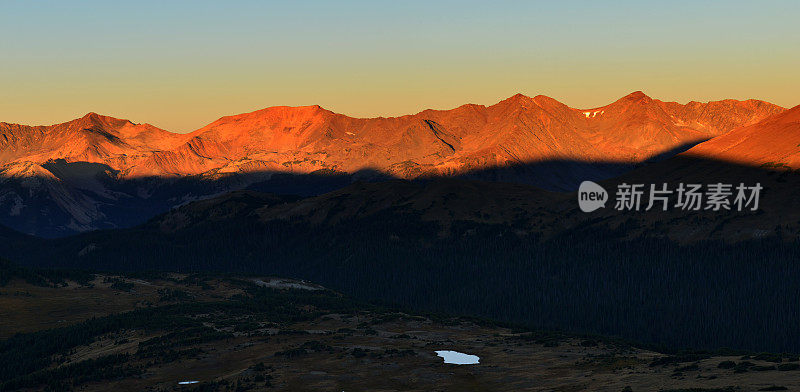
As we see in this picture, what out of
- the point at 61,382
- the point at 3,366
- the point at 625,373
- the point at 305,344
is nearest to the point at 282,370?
the point at 305,344

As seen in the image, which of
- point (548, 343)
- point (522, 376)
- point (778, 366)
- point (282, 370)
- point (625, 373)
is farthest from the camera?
point (548, 343)

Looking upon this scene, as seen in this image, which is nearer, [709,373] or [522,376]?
[709,373]

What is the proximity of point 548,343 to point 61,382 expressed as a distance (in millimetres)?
102134

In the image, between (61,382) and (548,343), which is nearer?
(61,382)

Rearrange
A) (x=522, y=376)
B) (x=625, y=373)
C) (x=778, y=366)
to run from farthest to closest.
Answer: (x=522, y=376), (x=625, y=373), (x=778, y=366)

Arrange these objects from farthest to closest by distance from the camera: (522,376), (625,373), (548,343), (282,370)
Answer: (548,343) < (282,370) < (522,376) < (625,373)

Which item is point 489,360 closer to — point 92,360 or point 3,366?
point 92,360

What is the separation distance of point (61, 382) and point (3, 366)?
51.9 metres

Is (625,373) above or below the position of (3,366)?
above

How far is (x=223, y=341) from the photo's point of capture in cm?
19075

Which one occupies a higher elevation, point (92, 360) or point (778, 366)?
point (778, 366)

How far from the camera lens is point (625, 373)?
117375 mm

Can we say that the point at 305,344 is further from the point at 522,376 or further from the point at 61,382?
the point at 522,376

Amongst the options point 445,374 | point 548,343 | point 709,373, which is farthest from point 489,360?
point 709,373
